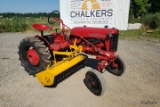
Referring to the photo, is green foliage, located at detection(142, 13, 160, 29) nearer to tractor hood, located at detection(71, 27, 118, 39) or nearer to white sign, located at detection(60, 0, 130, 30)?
white sign, located at detection(60, 0, 130, 30)

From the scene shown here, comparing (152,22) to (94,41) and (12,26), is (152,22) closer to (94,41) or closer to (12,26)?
(12,26)

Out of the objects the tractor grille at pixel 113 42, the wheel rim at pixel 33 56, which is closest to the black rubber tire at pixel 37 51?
the wheel rim at pixel 33 56

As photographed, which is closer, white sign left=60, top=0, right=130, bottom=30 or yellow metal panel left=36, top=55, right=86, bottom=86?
yellow metal panel left=36, top=55, right=86, bottom=86

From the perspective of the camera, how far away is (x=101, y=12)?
1296 cm

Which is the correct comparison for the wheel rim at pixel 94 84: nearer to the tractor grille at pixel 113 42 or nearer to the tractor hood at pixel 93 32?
the tractor grille at pixel 113 42

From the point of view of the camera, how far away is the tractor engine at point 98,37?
4039 millimetres

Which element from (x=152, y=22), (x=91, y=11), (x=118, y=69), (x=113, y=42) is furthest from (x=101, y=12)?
(x=113, y=42)

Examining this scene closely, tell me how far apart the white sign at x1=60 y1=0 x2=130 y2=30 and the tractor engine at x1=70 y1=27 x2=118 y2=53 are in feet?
29.3

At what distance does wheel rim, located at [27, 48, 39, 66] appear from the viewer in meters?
4.35

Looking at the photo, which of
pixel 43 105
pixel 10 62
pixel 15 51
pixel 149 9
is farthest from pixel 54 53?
pixel 149 9

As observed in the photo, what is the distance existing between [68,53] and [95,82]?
3.35 feet

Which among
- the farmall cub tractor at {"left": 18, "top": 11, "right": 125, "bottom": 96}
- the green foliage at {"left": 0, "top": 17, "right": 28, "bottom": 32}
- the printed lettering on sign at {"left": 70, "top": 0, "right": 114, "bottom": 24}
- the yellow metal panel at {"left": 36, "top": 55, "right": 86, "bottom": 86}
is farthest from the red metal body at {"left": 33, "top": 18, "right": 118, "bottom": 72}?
the green foliage at {"left": 0, "top": 17, "right": 28, "bottom": 32}

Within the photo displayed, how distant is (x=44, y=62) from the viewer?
4.04m

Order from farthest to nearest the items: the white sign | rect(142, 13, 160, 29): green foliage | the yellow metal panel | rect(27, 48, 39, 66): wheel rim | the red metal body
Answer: rect(142, 13, 160, 29): green foliage → the white sign → rect(27, 48, 39, 66): wheel rim → the red metal body → the yellow metal panel
